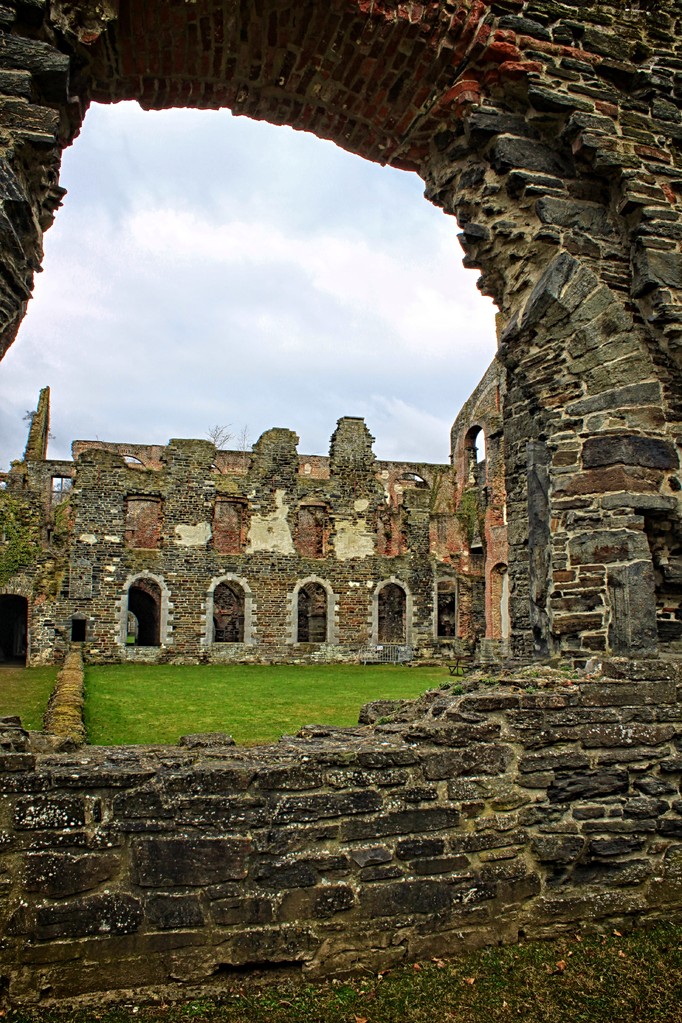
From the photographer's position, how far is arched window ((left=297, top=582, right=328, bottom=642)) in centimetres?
2908

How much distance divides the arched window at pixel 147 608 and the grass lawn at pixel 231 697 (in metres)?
3.57

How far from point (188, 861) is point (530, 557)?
12.2 ft

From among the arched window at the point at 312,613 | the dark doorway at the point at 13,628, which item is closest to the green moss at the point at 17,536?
the dark doorway at the point at 13,628

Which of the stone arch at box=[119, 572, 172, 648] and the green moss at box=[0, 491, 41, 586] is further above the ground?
the green moss at box=[0, 491, 41, 586]

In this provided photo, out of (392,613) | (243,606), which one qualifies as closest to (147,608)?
(243,606)

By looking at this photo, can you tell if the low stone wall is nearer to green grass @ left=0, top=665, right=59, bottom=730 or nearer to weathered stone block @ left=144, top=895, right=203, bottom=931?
weathered stone block @ left=144, top=895, right=203, bottom=931

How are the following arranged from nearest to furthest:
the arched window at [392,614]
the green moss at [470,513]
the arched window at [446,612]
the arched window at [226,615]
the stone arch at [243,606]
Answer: the stone arch at [243,606] → the arched window at [392,614] → the arched window at [446,612] → the green moss at [470,513] → the arched window at [226,615]

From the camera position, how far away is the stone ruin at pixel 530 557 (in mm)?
3623

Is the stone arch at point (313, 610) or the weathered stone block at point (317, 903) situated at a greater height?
the stone arch at point (313, 610)

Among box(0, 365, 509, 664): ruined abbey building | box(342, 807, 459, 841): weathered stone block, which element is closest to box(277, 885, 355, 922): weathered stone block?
box(342, 807, 459, 841): weathered stone block

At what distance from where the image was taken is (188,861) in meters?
3.66

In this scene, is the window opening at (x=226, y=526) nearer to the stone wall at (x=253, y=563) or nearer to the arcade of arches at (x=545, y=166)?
the stone wall at (x=253, y=563)

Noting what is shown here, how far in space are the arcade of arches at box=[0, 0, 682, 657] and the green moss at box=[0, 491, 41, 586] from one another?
20.9 metres

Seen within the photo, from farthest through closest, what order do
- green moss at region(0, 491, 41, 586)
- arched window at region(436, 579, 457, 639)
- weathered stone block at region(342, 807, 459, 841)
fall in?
arched window at region(436, 579, 457, 639)
green moss at region(0, 491, 41, 586)
weathered stone block at region(342, 807, 459, 841)
